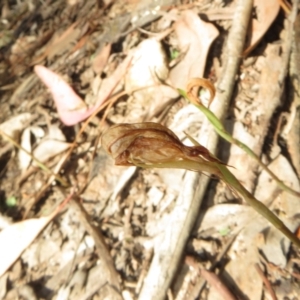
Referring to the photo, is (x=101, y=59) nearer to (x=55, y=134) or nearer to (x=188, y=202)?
(x=55, y=134)

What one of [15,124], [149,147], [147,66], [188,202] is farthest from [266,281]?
[15,124]

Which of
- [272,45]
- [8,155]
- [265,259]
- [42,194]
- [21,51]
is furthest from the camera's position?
[21,51]

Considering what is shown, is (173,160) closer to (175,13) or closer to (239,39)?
(239,39)

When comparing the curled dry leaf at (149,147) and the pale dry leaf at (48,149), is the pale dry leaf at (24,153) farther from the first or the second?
the curled dry leaf at (149,147)

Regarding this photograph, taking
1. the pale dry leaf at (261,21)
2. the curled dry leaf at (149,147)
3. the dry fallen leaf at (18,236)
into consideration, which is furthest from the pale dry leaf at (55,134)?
the curled dry leaf at (149,147)

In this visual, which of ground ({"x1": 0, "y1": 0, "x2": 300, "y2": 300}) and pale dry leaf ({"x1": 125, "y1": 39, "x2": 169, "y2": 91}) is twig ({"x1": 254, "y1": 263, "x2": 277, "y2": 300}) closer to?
ground ({"x1": 0, "y1": 0, "x2": 300, "y2": 300})

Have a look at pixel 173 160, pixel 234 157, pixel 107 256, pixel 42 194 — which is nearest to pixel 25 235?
pixel 42 194

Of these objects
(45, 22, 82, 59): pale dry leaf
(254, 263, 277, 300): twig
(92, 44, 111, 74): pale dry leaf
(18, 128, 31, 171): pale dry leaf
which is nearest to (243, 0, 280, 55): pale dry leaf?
(92, 44, 111, 74): pale dry leaf
